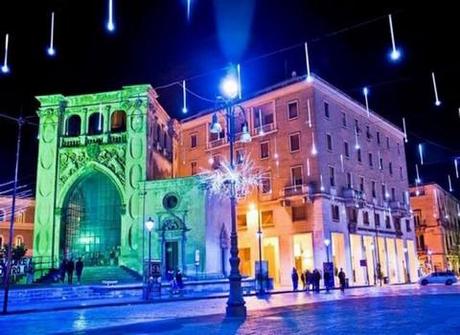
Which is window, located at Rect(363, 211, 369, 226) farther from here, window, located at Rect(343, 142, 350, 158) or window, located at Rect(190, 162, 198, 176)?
window, located at Rect(190, 162, 198, 176)

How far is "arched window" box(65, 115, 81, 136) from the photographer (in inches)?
1504

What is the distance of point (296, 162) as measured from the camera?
39906 mm

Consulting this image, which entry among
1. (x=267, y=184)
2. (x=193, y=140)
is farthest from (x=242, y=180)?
(x=193, y=140)

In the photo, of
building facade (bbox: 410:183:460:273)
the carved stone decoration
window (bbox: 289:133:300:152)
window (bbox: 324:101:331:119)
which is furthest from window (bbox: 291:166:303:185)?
building facade (bbox: 410:183:460:273)

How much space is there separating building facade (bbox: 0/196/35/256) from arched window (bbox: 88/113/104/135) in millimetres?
17352

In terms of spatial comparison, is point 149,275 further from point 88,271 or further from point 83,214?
point 83,214

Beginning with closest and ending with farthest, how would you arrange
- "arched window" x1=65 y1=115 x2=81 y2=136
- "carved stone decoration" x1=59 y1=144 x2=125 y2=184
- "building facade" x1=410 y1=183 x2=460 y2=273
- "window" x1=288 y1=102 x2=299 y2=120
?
"carved stone decoration" x1=59 y1=144 x2=125 y2=184 → "arched window" x1=65 y1=115 x2=81 y2=136 → "window" x1=288 y1=102 x2=299 y2=120 → "building facade" x1=410 y1=183 x2=460 y2=273

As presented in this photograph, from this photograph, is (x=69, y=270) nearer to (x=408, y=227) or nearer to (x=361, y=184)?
(x=361, y=184)

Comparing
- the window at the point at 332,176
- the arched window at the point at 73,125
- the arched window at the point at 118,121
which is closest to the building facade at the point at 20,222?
the arched window at the point at 73,125

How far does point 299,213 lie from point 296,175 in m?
3.06

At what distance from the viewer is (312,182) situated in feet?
126

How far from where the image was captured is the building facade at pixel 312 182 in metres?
38.8

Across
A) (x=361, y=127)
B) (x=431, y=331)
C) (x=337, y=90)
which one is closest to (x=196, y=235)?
(x=337, y=90)

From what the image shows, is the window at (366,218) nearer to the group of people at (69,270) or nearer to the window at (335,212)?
the window at (335,212)
